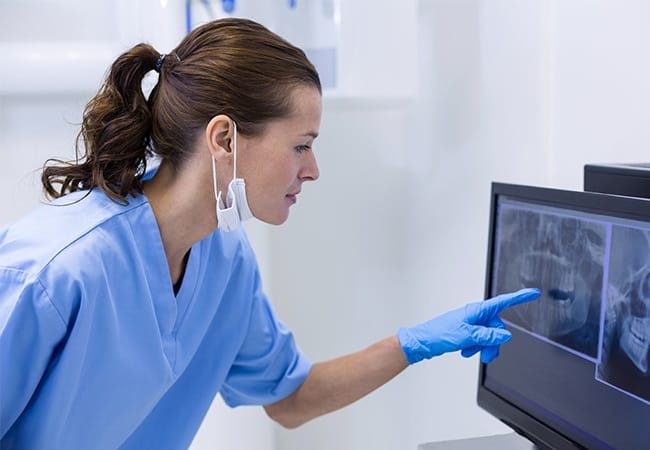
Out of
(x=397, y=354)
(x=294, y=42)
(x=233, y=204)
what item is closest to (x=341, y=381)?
(x=397, y=354)

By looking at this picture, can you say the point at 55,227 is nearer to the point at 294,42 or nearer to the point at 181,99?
the point at 181,99

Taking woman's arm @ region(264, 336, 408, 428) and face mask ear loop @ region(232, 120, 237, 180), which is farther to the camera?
woman's arm @ region(264, 336, 408, 428)

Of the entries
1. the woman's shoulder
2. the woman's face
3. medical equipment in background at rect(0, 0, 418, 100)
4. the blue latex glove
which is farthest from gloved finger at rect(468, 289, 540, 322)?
medical equipment in background at rect(0, 0, 418, 100)

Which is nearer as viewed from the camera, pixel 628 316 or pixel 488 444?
pixel 628 316

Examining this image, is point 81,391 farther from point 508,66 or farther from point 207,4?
point 508,66

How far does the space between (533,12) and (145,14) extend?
0.83 meters

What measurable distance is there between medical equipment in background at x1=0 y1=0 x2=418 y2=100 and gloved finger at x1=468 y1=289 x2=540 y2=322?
26.0 inches

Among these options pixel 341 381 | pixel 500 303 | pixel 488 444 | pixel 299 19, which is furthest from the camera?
pixel 299 19

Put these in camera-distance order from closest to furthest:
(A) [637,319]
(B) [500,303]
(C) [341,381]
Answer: (A) [637,319], (B) [500,303], (C) [341,381]

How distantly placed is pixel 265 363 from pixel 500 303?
1.58 feet

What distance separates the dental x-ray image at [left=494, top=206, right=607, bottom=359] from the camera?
106 centimetres

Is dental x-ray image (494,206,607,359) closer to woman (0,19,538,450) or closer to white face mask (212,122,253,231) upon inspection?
woman (0,19,538,450)

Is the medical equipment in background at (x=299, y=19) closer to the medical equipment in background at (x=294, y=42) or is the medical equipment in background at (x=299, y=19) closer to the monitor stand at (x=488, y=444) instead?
the medical equipment in background at (x=294, y=42)

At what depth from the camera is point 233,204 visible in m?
1.23
